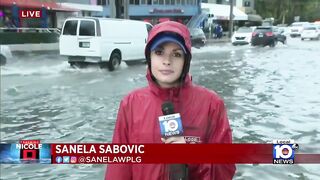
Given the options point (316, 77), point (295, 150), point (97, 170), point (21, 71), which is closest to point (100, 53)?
point (21, 71)

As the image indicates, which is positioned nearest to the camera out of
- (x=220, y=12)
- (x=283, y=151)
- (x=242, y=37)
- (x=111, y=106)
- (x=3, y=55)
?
(x=283, y=151)

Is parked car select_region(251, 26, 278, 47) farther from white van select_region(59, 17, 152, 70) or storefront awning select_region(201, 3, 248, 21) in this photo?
storefront awning select_region(201, 3, 248, 21)

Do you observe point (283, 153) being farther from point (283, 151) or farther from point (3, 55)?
point (3, 55)

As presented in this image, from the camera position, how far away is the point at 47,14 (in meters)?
25.3

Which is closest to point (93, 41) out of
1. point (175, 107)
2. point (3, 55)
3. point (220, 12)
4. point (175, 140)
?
point (3, 55)

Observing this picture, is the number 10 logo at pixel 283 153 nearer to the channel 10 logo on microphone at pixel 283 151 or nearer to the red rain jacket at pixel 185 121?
the channel 10 logo on microphone at pixel 283 151

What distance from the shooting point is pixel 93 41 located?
1856cm

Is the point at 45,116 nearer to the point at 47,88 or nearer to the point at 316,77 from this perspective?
the point at 47,88

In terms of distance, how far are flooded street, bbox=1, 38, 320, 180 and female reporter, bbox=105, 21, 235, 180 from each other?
11.6 feet

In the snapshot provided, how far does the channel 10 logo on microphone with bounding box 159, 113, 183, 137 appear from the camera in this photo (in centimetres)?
244

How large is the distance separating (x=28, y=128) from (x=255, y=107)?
4.74 metres

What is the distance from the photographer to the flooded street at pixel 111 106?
6527 millimetres

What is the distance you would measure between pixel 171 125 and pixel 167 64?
15.8 inches

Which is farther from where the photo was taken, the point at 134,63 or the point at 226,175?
the point at 134,63
